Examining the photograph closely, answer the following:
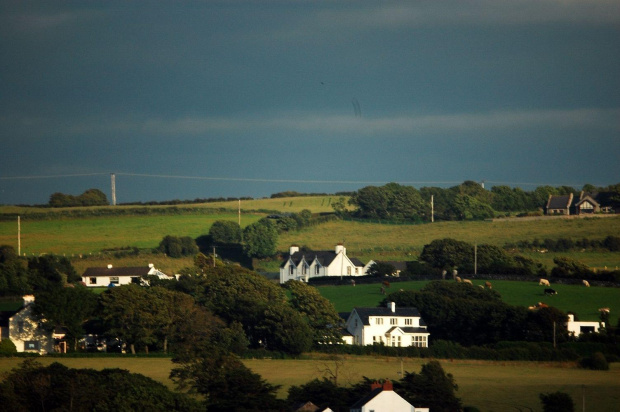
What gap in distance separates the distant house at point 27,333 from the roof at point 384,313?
73.5 feet

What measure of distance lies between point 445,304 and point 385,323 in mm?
4808

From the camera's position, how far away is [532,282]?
333 feet

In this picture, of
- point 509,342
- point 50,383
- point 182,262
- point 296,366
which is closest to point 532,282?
point 509,342

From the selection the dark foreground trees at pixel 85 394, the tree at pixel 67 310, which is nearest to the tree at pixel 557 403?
the dark foreground trees at pixel 85 394

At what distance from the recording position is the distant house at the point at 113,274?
384 feet

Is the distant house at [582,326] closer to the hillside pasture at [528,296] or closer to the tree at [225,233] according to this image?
the hillside pasture at [528,296]

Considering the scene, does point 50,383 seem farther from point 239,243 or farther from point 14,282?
point 239,243

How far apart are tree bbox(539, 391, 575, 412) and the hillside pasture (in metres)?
26.5

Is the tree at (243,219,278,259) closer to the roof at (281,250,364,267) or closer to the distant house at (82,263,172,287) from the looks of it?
the roof at (281,250,364,267)

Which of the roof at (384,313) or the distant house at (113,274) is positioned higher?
the distant house at (113,274)

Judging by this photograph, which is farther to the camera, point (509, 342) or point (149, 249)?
point (149, 249)

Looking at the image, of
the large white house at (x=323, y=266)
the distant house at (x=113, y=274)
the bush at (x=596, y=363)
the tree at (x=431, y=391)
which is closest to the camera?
the tree at (x=431, y=391)

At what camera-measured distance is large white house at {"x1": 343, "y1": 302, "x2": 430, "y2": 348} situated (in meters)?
85.6

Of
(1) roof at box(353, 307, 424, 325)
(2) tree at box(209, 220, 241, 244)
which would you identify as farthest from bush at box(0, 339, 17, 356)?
(2) tree at box(209, 220, 241, 244)
